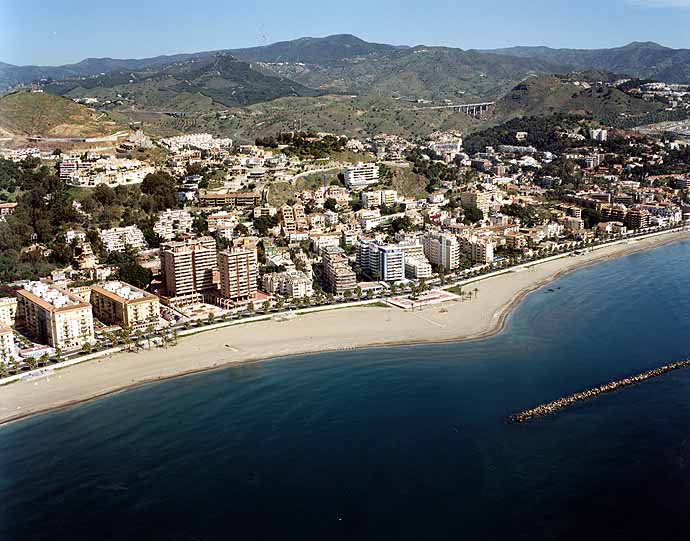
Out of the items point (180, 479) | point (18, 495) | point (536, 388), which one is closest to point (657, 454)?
point (536, 388)

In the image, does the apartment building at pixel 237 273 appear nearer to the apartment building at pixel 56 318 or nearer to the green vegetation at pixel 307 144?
the apartment building at pixel 56 318

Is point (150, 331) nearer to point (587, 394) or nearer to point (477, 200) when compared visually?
point (587, 394)

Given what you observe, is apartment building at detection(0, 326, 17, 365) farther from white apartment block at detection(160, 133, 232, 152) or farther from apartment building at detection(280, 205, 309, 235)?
white apartment block at detection(160, 133, 232, 152)

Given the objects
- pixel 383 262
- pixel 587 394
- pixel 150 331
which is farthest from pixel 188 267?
pixel 587 394

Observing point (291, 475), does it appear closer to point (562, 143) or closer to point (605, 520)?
point (605, 520)

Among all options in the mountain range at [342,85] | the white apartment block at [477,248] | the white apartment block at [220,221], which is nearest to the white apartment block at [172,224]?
A: the white apartment block at [220,221]
